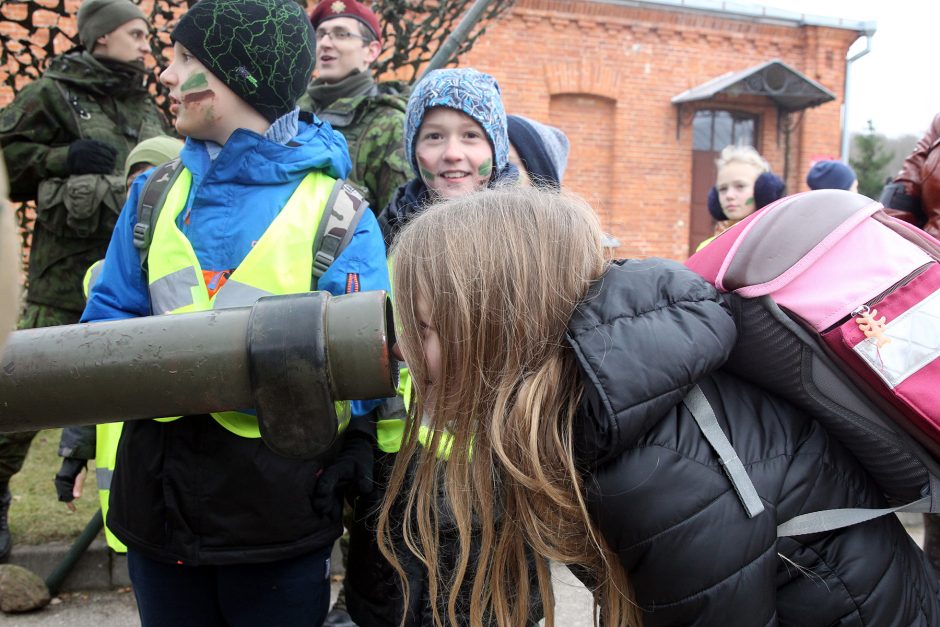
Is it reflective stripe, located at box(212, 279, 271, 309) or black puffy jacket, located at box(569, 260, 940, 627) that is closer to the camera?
black puffy jacket, located at box(569, 260, 940, 627)

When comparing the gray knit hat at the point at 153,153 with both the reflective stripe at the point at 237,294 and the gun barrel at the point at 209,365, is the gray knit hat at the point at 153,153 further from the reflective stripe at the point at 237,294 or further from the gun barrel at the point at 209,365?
the gun barrel at the point at 209,365

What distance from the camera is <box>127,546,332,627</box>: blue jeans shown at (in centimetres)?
171

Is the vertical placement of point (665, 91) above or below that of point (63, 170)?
above

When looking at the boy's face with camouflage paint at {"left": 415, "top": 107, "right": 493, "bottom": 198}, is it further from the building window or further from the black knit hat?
the building window

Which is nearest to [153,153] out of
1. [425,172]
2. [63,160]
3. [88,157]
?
[88,157]

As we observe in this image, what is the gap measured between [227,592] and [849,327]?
1.34 m

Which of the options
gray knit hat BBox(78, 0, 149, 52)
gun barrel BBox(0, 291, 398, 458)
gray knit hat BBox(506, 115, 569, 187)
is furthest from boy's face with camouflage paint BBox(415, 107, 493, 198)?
gray knit hat BBox(78, 0, 149, 52)

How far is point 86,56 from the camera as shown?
141 inches

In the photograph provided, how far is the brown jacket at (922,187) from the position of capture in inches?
116

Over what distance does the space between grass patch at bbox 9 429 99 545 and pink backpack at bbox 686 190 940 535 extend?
3421 mm

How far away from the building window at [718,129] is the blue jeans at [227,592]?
43.7ft

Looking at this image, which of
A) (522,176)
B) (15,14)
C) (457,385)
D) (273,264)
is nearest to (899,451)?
(457,385)

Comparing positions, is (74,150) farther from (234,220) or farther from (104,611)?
(234,220)

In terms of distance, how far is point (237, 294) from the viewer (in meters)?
1.63
